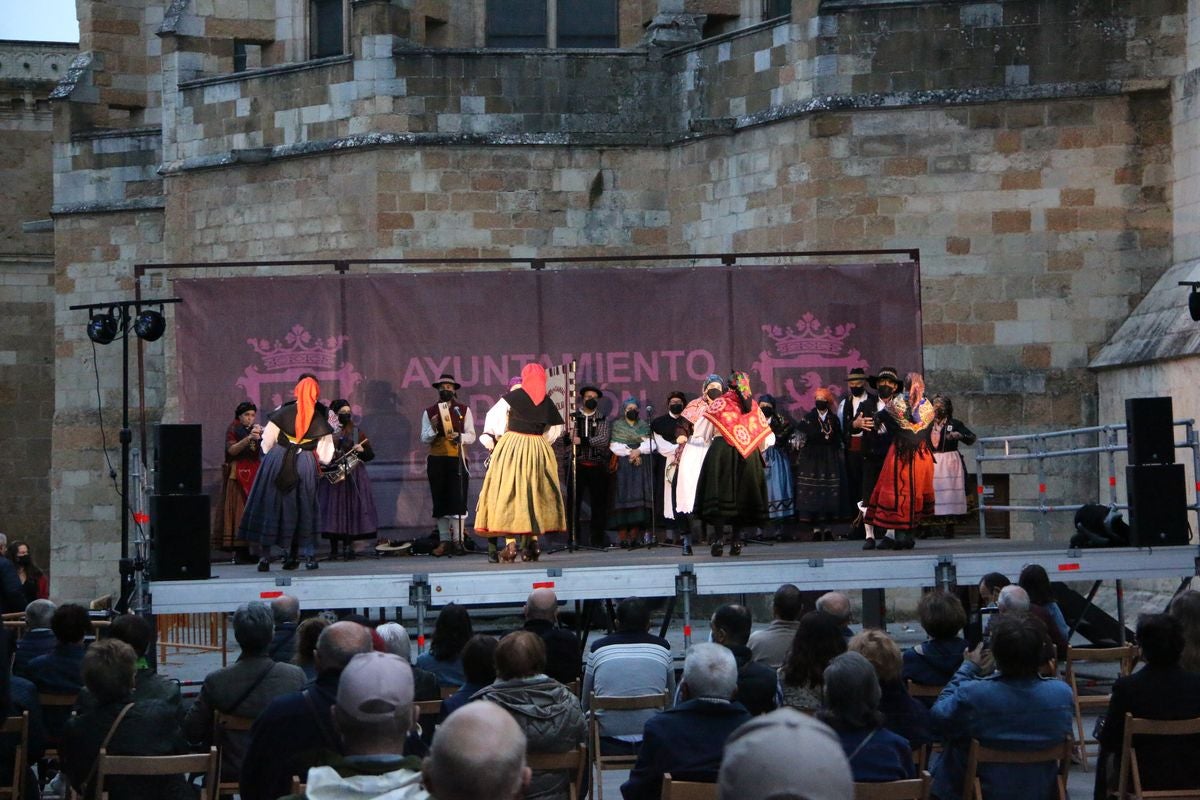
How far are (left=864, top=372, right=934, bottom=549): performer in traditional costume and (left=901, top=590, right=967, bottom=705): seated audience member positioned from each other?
509 centimetres

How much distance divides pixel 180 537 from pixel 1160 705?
7.03m

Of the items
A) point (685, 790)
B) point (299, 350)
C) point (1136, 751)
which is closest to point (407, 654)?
point (685, 790)

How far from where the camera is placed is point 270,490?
14.6 m

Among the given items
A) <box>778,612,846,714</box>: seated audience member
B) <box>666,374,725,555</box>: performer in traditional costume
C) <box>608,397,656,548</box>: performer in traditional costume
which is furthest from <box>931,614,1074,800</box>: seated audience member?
<box>608,397,656,548</box>: performer in traditional costume

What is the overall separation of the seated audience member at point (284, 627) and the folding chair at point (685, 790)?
452cm

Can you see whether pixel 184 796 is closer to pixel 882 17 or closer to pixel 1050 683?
pixel 1050 683

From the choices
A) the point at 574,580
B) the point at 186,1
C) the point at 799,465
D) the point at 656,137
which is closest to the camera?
the point at 574,580

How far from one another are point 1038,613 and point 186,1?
14.9 metres

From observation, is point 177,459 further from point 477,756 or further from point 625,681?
point 477,756

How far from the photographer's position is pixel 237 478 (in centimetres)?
1655

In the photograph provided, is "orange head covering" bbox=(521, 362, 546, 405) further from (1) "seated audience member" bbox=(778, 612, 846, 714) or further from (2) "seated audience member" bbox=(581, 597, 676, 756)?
(1) "seated audience member" bbox=(778, 612, 846, 714)

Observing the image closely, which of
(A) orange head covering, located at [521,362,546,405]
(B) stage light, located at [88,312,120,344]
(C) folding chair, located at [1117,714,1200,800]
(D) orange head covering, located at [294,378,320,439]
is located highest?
(B) stage light, located at [88,312,120,344]

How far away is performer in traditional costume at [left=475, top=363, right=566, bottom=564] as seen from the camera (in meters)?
14.6

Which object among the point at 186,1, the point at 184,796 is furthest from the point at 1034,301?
the point at 184,796
